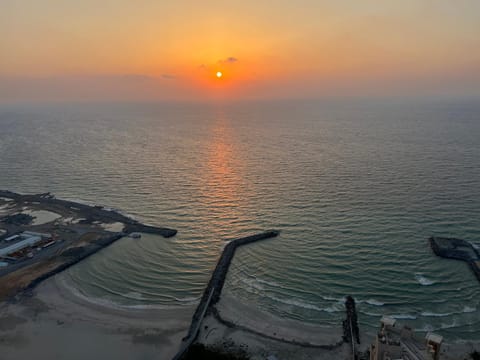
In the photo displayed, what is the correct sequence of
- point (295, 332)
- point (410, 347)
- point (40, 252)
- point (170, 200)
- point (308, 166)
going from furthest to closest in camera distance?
point (308, 166) < point (170, 200) < point (40, 252) < point (295, 332) < point (410, 347)

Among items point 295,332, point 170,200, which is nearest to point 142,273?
point 295,332

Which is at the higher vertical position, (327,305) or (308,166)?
(308,166)

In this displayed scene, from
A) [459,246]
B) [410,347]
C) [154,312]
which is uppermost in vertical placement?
[410,347]

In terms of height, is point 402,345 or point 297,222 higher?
point 402,345

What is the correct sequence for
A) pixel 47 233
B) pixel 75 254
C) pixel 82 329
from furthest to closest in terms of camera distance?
pixel 47 233, pixel 75 254, pixel 82 329

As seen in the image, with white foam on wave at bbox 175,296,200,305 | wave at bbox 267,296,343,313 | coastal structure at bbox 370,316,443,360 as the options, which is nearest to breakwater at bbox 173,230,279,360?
white foam on wave at bbox 175,296,200,305

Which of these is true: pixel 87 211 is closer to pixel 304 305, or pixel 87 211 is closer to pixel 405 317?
pixel 304 305

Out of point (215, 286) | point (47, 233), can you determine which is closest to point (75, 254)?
point (47, 233)

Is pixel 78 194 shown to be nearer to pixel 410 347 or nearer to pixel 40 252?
pixel 40 252
